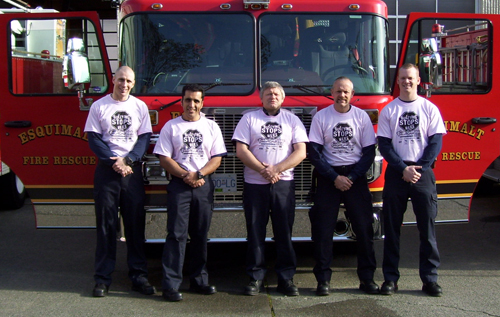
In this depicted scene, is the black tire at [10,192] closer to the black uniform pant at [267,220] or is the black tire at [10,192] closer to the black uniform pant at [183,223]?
the black uniform pant at [183,223]

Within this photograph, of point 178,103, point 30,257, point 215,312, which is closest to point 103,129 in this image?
point 178,103

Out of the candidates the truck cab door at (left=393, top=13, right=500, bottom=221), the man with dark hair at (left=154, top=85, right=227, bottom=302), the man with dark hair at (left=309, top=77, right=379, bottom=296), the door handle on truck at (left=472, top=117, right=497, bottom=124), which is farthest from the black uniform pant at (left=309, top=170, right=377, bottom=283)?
the door handle on truck at (left=472, top=117, right=497, bottom=124)

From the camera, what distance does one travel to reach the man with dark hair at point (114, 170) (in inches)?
190

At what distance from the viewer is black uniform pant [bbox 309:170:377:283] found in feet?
16.0

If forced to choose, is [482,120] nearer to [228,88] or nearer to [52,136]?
[228,88]

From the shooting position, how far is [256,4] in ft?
17.3

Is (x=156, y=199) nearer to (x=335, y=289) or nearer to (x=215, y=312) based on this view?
(x=215, y=312)

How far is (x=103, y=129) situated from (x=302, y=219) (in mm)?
1859

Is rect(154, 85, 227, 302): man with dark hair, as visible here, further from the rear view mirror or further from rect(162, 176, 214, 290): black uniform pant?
the rear view mirror

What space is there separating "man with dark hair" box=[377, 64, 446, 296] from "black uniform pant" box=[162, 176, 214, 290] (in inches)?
58.7

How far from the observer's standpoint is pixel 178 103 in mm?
→ 5160

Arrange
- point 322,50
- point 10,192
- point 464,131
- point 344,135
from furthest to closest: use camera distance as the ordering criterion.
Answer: point 10,192, point 464,131, point 322,50, point 344,135

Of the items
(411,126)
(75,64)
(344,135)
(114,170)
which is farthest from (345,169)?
(75,64)

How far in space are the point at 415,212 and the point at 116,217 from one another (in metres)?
2.50
